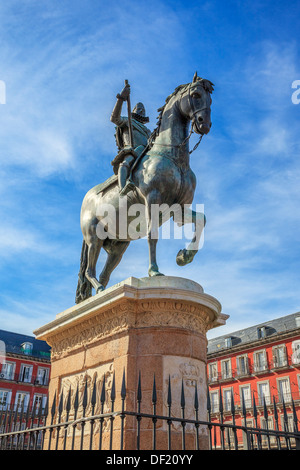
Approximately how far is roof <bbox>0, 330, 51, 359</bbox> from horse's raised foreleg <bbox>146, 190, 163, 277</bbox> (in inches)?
1967

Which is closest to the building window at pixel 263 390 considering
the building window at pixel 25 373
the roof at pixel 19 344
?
the building window at pixel 25 373

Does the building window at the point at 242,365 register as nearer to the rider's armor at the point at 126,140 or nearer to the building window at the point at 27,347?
the building window at the point at 27,347

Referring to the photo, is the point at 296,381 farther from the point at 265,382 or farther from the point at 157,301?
the point at 157,301

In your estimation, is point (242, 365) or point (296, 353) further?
point (242, 365)

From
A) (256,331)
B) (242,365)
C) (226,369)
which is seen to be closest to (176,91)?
(242,365)

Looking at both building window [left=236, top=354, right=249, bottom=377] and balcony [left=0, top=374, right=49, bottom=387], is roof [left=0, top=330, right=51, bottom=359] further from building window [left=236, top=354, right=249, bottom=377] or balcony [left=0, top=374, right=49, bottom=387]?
building window [left=236, top=354, right=249, bottom=377]

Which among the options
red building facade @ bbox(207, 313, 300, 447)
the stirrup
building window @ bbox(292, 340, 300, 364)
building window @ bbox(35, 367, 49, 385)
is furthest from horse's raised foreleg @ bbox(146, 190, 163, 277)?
building window @ bbox(35, 367, 49, 385)

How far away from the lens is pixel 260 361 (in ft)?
147

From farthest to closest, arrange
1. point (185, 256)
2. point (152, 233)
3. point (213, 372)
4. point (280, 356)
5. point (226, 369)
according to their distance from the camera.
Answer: point (213, 372) < point (226, 369) < point (280, 356) < point (185, 256) < point (152, 233)

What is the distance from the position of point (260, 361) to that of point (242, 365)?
7.10 ft

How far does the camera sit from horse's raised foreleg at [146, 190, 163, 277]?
6469mm
